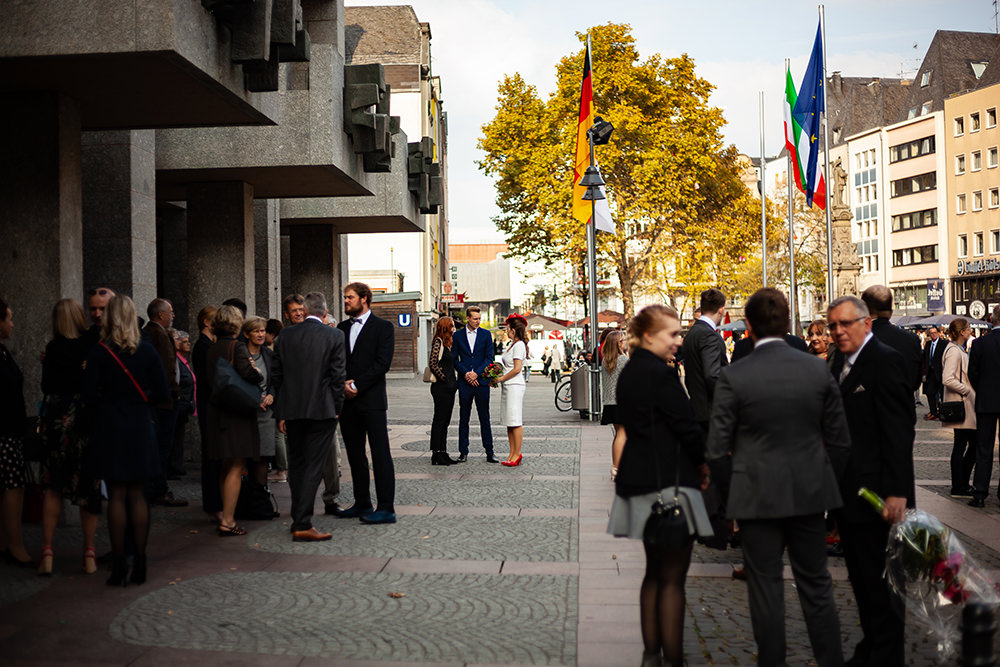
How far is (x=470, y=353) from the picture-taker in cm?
1457

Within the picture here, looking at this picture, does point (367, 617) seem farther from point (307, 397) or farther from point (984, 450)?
point (984, 450)

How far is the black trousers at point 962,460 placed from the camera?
1136 centimetres

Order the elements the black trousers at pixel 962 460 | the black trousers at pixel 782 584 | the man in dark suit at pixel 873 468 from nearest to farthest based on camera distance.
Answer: the black trousers at pixel 782 584, the man in dark suit at pixel 873 468, the black trousers at pixel 962 460

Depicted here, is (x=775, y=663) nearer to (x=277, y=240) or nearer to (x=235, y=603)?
(x=235, y=603)

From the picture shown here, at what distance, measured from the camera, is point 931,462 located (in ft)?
47.3

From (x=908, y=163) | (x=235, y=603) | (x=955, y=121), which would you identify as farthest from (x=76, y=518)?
(x=908, y=163)

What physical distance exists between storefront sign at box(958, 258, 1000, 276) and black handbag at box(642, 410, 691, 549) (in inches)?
2661

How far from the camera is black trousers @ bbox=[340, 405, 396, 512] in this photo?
31.6ft

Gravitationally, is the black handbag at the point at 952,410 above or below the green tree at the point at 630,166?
below

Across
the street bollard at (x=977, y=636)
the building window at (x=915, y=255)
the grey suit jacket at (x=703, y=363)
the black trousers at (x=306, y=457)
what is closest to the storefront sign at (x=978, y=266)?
the building window at (x=915, y=255)

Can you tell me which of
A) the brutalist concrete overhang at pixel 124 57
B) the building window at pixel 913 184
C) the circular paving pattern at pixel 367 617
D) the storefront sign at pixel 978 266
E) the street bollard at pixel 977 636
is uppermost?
the building window at pixel 913 184

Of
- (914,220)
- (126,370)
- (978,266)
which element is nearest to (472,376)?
(126,370)

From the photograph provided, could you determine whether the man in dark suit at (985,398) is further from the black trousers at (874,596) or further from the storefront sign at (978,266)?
the storefront sign at (978,266)

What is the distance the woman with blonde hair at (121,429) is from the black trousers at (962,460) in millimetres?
8204
